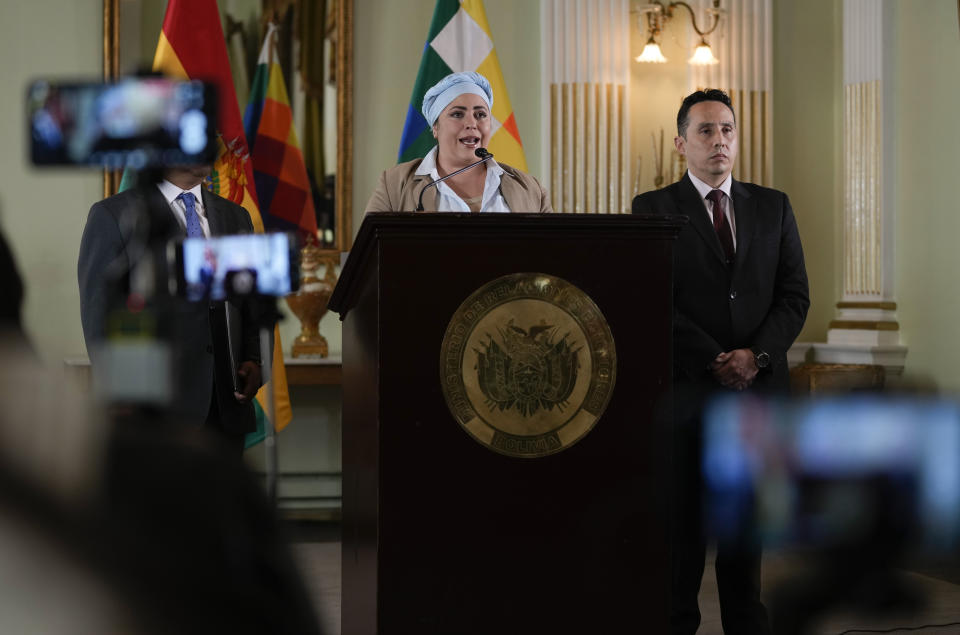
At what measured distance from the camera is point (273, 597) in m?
0.27

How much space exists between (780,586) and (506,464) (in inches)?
45.7

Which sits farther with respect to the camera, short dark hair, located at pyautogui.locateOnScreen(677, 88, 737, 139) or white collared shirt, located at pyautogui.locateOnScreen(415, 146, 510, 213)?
short dark hair, located at pyautogui.locateOnScreen(677, 88, 737, 139)

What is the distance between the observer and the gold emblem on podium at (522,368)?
5.86 feet

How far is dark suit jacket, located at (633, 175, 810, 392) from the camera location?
2707 millimetres

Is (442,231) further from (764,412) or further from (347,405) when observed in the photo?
(764,412)

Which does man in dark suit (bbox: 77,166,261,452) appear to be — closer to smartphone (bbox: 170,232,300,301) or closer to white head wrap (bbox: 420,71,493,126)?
white head wrap (bbox: 420,71,493,126)

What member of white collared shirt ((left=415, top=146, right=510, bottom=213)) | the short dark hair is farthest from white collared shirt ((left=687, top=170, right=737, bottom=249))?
white collared shirt ((left=415, top=146, right=510, bottom=213))

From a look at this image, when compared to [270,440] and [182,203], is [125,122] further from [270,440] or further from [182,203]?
[182,203]

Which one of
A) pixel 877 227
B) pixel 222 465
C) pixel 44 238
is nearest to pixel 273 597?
pixel 222 465

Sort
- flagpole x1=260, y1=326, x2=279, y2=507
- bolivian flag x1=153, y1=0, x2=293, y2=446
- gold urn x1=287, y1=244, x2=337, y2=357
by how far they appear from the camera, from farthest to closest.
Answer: gold urn x1=287, y1=244, x2=337, y2=357
bolivian flag x1=153, y1=0, x2=293, y2=446
flagpole x1=260, y1=326, x2=279, y2=507

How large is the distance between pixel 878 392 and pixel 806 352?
5037 mm

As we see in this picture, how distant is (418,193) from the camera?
2.57 metres

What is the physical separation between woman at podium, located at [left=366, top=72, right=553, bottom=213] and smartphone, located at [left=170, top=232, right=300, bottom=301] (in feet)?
6.02

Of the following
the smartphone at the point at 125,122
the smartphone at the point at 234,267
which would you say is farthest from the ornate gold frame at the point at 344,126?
the smartphone at the point at 125,122
